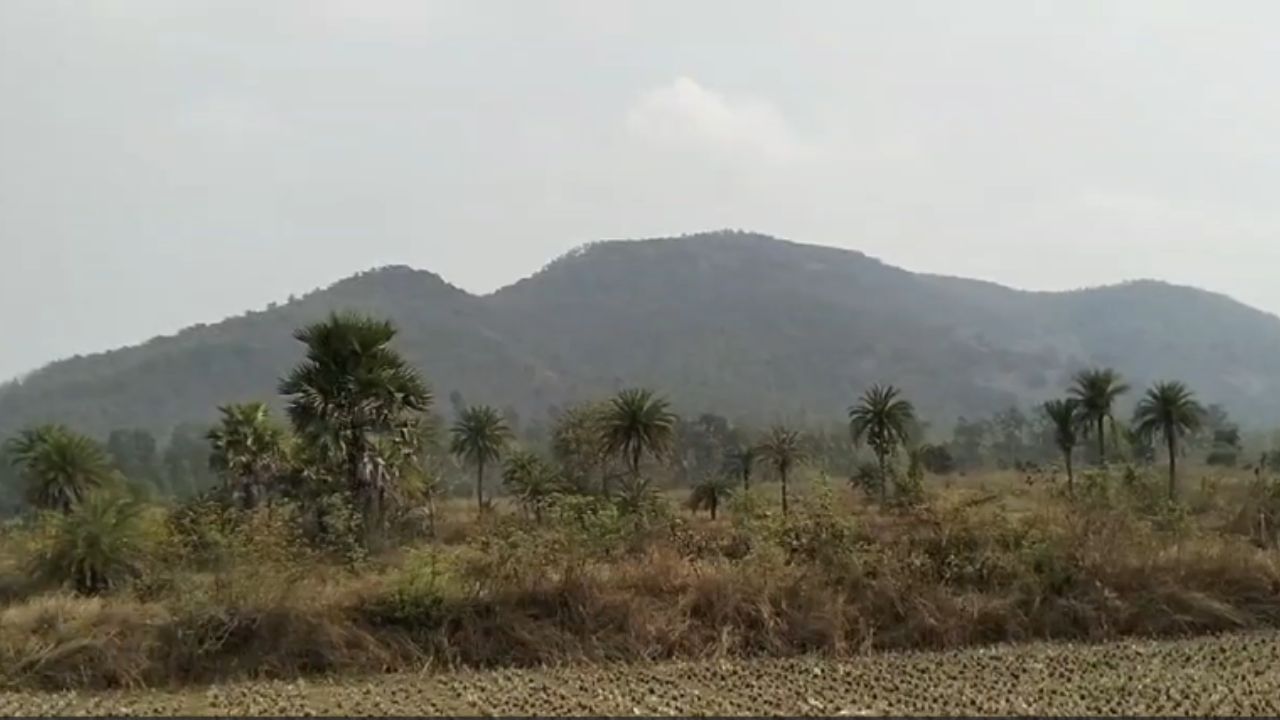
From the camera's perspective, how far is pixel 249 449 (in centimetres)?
2706

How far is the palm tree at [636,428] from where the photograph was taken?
3422cm

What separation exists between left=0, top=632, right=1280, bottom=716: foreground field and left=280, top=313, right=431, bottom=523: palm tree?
32.9 feet

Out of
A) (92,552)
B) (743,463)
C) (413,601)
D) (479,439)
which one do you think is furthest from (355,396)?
(743,463)

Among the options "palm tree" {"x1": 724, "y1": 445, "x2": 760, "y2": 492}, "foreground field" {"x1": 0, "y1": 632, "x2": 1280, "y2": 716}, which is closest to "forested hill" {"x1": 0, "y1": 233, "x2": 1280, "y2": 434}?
"palm tree" {"x1": 724, "y1": 445, "x2": 760, "y2": 492}

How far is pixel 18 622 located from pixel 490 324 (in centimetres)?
17892

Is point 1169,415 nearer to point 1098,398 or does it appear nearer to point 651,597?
point 1098,398

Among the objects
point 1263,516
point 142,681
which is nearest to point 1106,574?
point 1263,516

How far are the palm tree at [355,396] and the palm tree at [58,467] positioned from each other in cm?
706

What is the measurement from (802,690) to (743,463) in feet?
147

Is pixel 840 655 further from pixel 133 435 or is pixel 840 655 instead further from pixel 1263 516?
pixel 133 435

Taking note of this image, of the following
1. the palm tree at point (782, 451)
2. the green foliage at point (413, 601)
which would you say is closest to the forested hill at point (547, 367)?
the palm tree at point (782, 451)

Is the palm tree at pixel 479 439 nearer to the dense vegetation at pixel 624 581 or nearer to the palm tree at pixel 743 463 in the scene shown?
the palm tree at pixel 743 463

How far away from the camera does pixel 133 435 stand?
8625 cm

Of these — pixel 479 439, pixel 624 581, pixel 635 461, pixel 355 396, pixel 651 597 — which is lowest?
pixel 651 597
